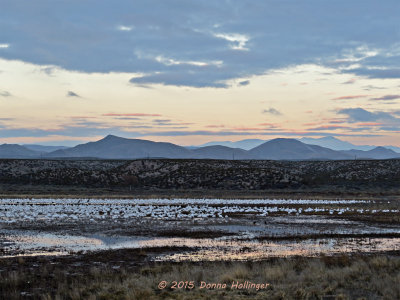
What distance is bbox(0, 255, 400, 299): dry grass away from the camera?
11633mm

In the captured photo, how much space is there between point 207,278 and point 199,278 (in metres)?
0.23

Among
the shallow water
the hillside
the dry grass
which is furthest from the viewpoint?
the hillside

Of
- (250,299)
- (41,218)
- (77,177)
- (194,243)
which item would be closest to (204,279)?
(250,299)

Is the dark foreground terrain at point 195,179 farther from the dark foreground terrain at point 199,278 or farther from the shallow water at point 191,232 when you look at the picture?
the dark foreground terrain at point 199,278

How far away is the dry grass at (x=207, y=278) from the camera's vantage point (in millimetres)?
11633

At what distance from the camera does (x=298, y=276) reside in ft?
44.2

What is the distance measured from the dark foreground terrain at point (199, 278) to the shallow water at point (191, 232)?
2.42 meters

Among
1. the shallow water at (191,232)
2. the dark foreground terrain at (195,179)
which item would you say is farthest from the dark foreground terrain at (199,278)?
the dark foreground terrain at (195,179)

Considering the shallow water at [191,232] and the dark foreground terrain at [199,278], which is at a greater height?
the dark foreground terrain at [199,278]

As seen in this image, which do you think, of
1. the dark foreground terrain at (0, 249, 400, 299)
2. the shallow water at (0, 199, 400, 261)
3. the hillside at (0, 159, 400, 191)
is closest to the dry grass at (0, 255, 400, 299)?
the dark foreground terrain at (0, 249, 400, 299)

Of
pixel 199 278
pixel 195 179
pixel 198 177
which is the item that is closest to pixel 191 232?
pixel 199 278

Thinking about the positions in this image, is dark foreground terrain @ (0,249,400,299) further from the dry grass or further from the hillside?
the hillside

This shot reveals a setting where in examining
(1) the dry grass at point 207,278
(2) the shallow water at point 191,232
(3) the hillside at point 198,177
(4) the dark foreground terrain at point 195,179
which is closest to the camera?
(1) the dry grass at point 207,278

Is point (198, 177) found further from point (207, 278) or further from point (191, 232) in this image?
point (207, 278)
